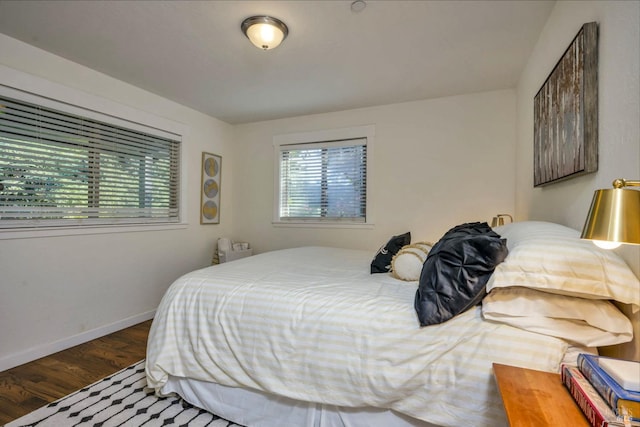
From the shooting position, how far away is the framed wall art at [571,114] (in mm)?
1267

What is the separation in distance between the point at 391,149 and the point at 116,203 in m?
2.95

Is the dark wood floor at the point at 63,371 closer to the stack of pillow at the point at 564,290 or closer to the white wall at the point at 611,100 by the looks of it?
the stack of pillow at the point at 564,290

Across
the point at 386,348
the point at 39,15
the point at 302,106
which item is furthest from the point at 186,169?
the point at 386,348

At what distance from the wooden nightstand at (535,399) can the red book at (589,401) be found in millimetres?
20

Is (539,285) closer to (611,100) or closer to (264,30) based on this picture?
(611,100)

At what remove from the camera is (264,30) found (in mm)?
1944

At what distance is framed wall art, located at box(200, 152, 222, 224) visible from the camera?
3.84 metres

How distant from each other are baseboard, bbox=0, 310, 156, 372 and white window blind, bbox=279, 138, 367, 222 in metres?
2.04

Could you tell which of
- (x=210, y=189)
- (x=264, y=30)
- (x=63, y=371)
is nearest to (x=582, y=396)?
(x=264, y=30)

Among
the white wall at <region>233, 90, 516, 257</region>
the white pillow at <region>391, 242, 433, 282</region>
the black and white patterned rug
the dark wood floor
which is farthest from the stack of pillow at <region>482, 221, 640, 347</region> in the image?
the dark wood floor

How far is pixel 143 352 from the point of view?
2.46 meters

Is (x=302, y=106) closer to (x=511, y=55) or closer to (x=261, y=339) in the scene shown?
(x=511, y=55)

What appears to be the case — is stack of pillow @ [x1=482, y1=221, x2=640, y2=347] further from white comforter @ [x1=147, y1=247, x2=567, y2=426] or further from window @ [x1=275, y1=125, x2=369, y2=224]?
window @ [x1=275, y1=125, x2=369, y2=224]

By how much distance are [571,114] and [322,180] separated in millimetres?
2663
